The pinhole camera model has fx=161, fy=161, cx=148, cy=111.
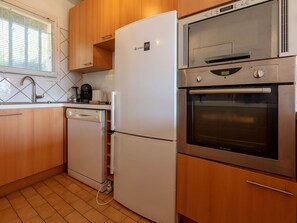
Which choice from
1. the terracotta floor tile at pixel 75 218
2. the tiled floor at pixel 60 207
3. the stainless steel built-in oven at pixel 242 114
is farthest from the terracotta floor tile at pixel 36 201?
the stainless steel built-in oven at pixel 242 114

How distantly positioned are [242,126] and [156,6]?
1096mm

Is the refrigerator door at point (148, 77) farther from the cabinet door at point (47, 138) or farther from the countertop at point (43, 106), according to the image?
the cabinet door at point (47, 138)

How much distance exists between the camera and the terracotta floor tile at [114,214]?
125 cm

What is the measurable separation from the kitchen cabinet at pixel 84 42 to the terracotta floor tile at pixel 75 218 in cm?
154

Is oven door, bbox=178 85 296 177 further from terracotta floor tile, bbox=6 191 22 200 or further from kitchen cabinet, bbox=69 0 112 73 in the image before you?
terracotta floor tile, bbox=6 191 22 200

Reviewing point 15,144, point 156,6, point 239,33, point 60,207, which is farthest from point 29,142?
point 239,33

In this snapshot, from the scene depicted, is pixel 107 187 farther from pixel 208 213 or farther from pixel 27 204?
pixel 208 213

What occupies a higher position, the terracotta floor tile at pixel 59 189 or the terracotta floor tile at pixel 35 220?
the terracotta floor tile at pixel 59 189

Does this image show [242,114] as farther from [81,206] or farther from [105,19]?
[105,19]

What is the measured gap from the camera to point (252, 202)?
870mm

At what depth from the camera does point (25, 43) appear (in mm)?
1960

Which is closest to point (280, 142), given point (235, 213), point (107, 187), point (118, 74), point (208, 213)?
point (235, 213)

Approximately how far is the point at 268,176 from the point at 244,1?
946mm

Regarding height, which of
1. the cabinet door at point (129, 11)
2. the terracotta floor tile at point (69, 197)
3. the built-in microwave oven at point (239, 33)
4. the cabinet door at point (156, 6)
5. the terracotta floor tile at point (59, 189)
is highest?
the cabinet door at point (129, 11)
